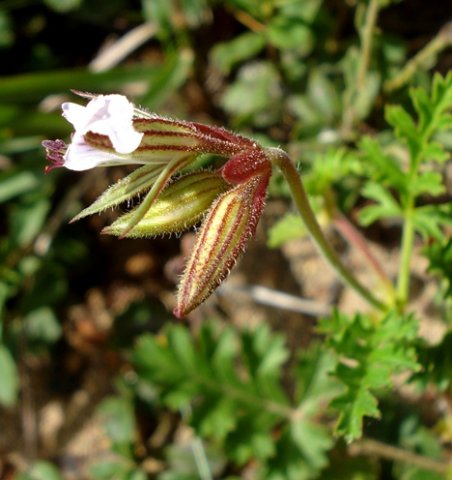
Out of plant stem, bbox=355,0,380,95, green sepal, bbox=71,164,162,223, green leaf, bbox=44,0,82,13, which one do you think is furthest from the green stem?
green leaf, bbox=44,0,82,13

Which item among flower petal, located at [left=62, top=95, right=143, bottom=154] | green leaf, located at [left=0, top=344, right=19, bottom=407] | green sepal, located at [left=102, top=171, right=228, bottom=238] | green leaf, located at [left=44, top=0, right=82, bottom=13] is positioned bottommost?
green leaf, located at [left=0, top=344, right=19, bottom=407]

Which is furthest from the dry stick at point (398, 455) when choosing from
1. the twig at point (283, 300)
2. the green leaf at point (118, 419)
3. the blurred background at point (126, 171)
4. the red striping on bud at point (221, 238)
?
the red striping on bud at point (221, 238)

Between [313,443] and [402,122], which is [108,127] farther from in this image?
[313,443]

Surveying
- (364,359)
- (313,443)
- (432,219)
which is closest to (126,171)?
(313,443)

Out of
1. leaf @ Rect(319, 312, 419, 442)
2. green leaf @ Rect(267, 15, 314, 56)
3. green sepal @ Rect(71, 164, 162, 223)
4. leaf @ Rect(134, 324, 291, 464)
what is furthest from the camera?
green leaf @ Rect(267, 15, 314, 56)

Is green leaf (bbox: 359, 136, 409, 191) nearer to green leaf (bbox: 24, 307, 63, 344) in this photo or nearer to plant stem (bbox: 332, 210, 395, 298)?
plant stem (bbox: 332, 210, 395, 298)

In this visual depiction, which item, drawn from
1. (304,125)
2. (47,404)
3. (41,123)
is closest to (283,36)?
(304,125)
